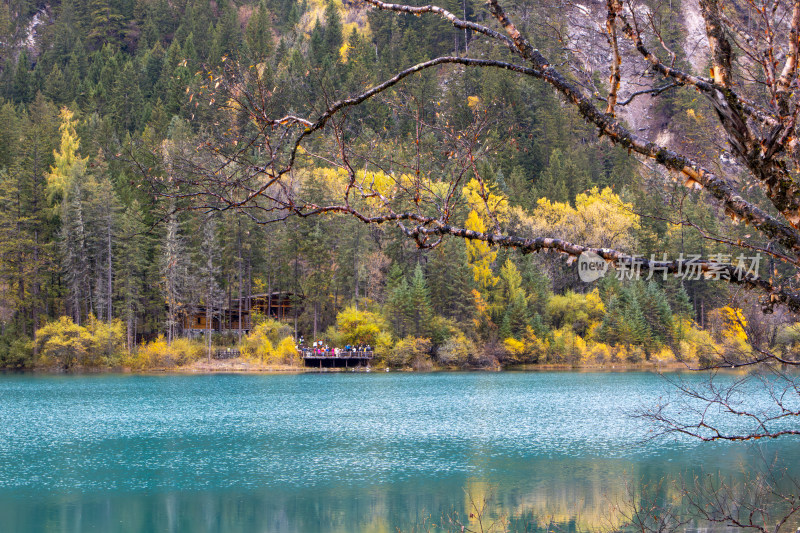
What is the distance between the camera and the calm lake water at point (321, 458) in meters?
16.7

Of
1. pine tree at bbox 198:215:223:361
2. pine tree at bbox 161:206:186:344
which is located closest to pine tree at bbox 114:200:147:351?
pine tree at bbox 161:206:186:344

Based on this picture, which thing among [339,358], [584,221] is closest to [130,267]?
[339,358]

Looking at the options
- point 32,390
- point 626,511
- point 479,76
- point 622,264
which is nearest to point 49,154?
point 32,390

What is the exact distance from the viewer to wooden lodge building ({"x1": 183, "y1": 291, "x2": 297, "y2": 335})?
208 feet

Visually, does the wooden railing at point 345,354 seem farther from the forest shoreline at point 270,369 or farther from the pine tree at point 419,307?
the pine tree at point 419,307

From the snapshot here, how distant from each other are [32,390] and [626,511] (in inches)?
1416

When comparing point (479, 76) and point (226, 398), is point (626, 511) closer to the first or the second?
point (226, 398)

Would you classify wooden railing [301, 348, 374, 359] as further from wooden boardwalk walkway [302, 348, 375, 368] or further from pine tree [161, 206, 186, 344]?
pine tree [161, 206, 186, 344]

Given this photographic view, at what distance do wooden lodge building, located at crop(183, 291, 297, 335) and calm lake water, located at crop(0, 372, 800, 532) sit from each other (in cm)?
2296

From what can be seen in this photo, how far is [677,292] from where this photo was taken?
60.8 meters

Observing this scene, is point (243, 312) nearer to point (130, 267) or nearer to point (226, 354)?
point (226, 354)

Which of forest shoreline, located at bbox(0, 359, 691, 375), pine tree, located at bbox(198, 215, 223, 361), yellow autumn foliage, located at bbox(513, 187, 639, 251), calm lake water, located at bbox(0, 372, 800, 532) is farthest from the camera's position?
yellow autumn foliage, located at bbox(513, 187, 639, 251)

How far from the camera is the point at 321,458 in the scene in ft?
74.3

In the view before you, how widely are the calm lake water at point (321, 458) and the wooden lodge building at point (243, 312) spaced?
22963 mm
